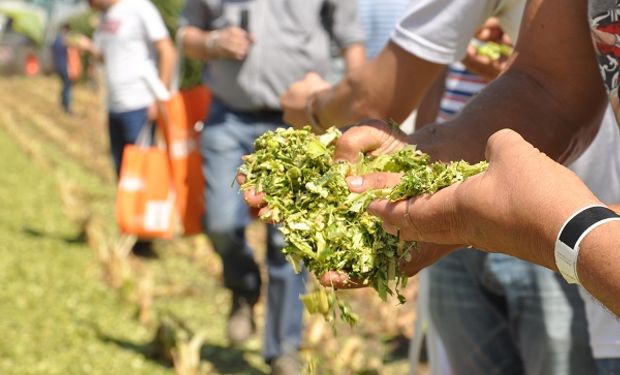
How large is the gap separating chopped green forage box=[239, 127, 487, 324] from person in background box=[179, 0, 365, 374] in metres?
2.47

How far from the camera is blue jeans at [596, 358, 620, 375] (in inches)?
91.8

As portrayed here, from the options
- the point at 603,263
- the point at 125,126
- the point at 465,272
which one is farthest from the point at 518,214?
the point at 125,126

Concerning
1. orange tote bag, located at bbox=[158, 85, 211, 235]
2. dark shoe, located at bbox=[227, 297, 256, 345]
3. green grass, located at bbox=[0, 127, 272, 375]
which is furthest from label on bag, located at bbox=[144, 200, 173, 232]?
dark shoe, located at bbox=[227, 297, 256, 345]

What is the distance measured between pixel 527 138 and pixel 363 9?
2857 millimetres

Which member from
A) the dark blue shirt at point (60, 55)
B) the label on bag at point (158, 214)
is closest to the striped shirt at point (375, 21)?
the label on bag at point (158, 214)

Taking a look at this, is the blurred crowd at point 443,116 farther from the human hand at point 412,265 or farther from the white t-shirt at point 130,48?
the white t-shirt at point 130,48

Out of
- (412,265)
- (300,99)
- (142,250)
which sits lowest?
(142,250)

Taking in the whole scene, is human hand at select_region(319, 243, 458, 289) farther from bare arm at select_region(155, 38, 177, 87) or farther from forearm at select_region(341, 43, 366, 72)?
bare arm at select_region(155, 38, 177, 87)

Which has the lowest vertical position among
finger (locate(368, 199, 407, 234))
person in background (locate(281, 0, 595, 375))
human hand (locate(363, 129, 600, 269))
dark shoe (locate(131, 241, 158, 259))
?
dark shoe (locate(131, 241, 158, 259))

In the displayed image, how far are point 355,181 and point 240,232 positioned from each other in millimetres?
2975

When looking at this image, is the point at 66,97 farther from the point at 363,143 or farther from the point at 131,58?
the point at 363,143

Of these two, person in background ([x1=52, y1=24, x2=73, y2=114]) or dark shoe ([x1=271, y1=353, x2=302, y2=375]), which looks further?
person in background ([x1=52, y1=24, x2=73, y2=114])

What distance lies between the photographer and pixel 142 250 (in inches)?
281

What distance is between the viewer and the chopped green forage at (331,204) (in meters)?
1.86
